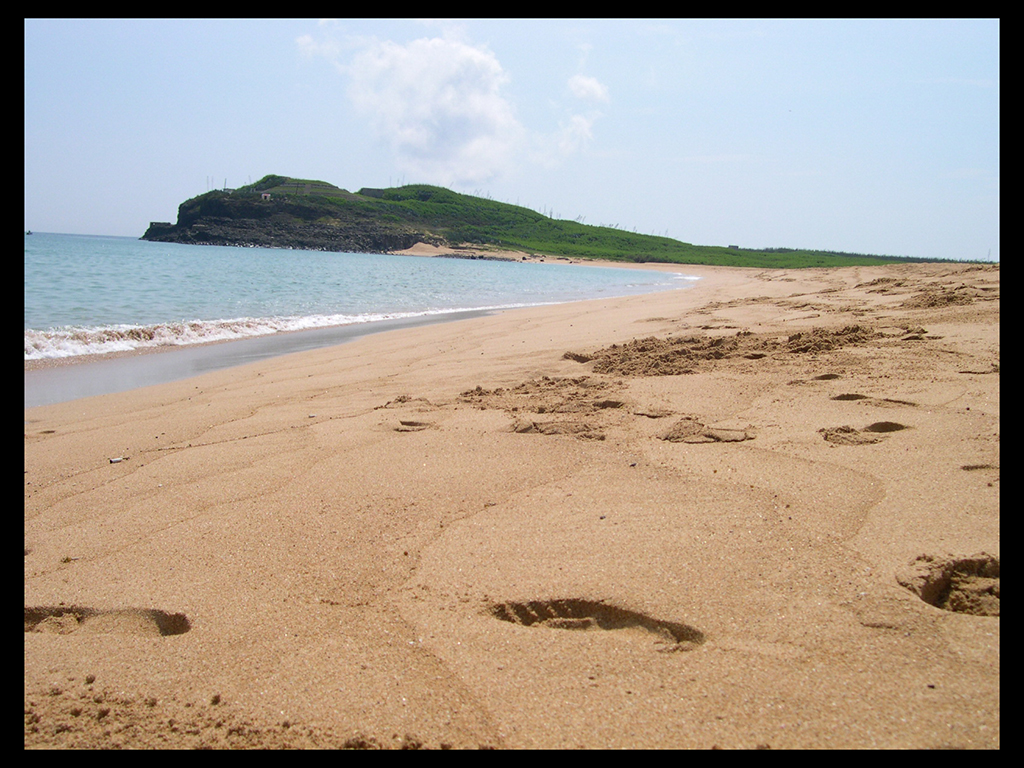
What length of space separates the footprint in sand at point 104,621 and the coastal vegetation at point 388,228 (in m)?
56.9

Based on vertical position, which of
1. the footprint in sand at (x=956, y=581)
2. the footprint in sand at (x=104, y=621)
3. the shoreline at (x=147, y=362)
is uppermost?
the shoreline at (x=147, y=362)

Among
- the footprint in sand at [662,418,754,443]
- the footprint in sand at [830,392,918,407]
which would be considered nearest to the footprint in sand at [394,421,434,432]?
the footprint in sand at [662,418,754,443]

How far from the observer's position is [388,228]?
7419 centimetres

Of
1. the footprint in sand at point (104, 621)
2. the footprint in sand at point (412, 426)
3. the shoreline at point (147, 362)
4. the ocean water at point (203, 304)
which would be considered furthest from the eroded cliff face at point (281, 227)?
the footprint in sand at point (104, 621)

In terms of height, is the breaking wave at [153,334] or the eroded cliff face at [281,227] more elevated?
the eroded cliff face at [281,227]

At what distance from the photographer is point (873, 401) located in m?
3.53

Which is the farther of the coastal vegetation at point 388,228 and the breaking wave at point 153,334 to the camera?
the coastal vegetation at point 388,228

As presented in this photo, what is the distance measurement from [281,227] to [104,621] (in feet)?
243

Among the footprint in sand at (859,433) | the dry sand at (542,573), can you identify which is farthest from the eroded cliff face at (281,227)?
the footprint in sand at (859,433)

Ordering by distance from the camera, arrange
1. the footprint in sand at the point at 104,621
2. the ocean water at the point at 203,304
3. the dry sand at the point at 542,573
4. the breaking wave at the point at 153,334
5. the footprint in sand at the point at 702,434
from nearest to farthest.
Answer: the dry sand at the point at 542,573, the footprint in sand at the point at 104,621, the footprint in sand at the point at 702,434, the breaking wave at the point at 153,334, the ocean water at the point at 203,304

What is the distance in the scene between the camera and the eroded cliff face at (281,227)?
218 feet

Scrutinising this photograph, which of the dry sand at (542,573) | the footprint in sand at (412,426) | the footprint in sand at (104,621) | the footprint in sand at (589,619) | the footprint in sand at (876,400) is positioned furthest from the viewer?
the footprint in sand at (412,426)

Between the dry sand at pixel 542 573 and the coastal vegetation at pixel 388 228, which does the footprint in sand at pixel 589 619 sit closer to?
the dry sand at pixel 542 573
